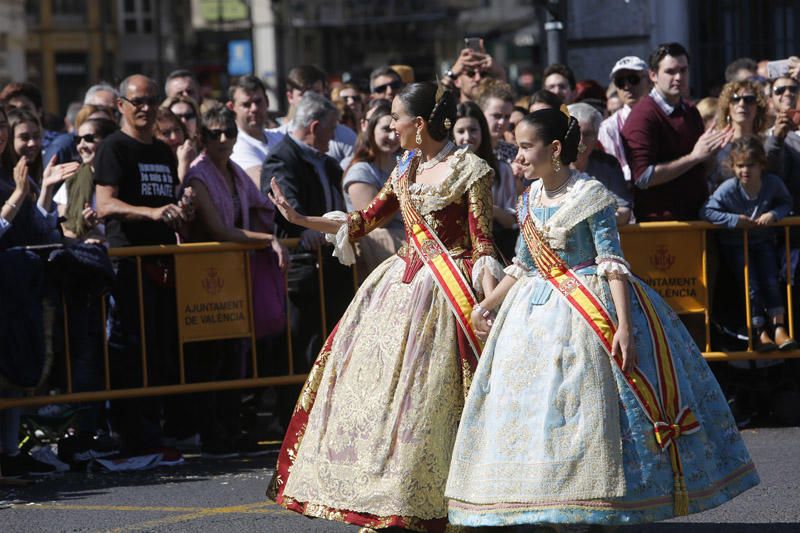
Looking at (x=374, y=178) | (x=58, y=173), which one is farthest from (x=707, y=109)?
(x=58, y=173)

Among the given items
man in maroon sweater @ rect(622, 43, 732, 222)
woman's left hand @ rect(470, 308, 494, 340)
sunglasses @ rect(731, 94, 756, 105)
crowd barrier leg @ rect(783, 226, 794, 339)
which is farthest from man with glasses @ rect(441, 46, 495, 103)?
woman's left hand @ rect(470, 308, 494, 340)

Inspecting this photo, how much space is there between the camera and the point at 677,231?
9031mm

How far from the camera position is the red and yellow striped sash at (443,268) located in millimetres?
6266

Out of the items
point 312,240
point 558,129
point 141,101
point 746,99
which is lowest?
point 312,240

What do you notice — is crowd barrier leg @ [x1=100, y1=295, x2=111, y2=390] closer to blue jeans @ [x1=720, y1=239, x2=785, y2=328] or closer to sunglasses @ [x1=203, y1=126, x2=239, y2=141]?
sunglasses @ [x1=203, y1=126, x2=239, y2=141]

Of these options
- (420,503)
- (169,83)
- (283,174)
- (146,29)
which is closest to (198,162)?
(283,174)

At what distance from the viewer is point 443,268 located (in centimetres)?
634

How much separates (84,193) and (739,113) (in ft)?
12.5

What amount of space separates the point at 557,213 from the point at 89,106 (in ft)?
17.1

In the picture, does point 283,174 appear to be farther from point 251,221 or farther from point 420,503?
point 420,503

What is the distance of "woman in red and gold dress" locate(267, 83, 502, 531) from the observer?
6.09 m

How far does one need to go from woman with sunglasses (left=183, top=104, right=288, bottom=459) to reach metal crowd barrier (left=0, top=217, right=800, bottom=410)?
70 mm

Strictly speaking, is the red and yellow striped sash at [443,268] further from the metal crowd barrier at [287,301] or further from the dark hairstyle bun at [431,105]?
the metal crowd barrier at [287,301]

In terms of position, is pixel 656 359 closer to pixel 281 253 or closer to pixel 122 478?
pixel 122 478
